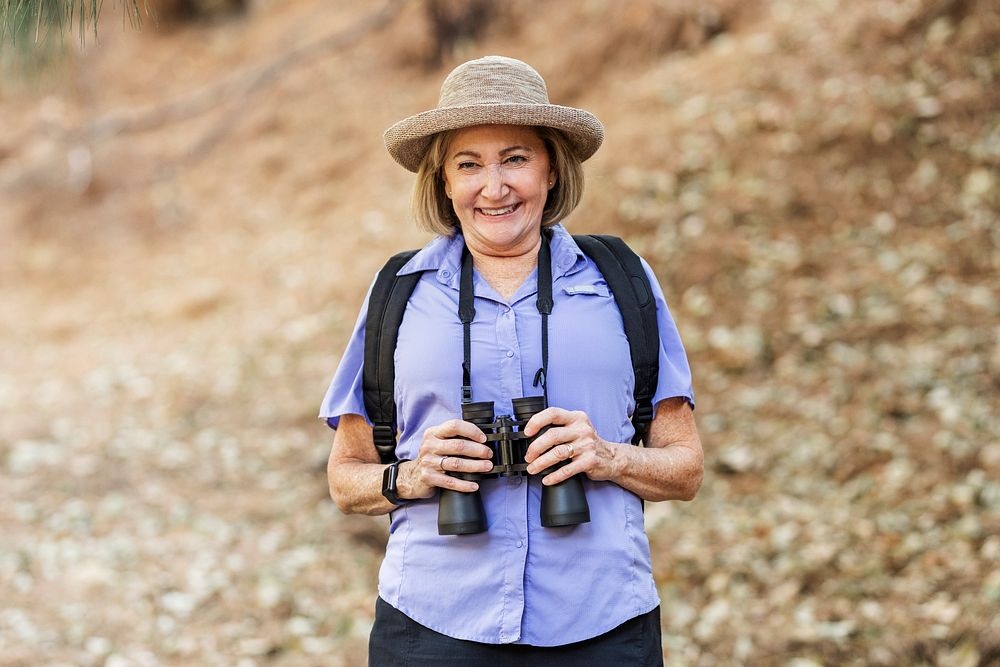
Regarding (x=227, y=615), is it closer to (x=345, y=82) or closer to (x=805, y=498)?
(x=805, y=498)

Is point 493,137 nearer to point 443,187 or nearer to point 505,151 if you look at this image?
point 505,151

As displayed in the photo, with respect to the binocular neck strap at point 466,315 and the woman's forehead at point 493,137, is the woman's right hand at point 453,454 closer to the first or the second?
the binocular neck strap at point 466,315

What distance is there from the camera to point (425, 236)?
724 cm

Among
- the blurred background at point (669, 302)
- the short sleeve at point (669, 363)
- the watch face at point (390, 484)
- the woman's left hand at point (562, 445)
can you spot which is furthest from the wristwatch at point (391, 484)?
the blurred background at point (669, 302)

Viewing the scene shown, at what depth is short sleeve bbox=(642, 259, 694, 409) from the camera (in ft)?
6.17

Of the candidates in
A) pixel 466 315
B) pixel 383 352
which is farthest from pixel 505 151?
pixel 383 352

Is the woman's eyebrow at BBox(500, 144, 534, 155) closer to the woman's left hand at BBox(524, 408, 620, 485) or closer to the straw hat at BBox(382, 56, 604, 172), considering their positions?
the straw hat at BBox(382, 56, 604, 172)

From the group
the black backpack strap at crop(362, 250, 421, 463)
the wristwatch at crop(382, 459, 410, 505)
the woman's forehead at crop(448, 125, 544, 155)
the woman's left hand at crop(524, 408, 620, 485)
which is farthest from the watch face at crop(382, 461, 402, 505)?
the woman's forehead at crop(448, 125, 544, 155)

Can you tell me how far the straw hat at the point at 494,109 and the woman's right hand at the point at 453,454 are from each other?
1.79 feet

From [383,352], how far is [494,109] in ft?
1.60

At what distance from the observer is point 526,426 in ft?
5.60

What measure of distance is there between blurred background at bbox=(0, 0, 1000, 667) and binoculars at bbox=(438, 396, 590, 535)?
2.40 feet

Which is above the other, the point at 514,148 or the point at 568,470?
the point at 514,148

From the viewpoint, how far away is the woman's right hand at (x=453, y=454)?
5.60 ft
